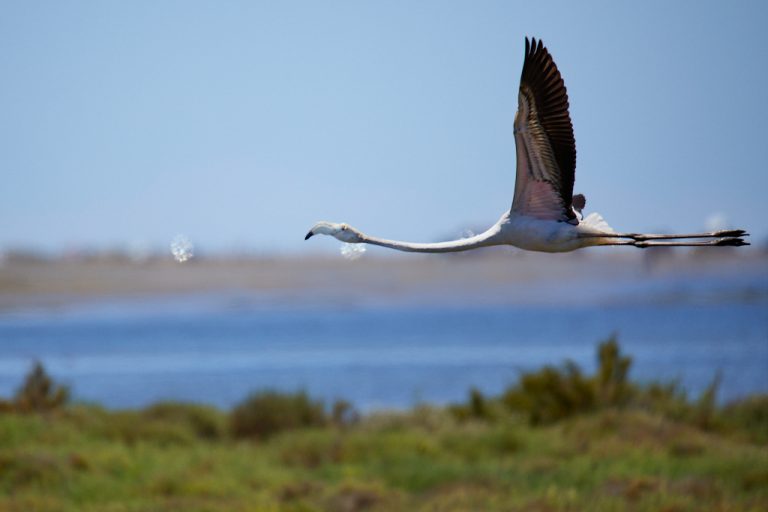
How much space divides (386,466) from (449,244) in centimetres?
929

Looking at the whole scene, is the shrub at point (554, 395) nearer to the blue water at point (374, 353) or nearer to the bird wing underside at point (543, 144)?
the blue water at point (374, 353)

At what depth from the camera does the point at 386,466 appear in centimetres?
1297

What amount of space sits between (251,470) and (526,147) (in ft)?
29.6

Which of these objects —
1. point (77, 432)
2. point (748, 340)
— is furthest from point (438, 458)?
point (748, 340)

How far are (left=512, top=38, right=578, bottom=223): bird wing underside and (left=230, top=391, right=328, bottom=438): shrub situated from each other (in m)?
12.4

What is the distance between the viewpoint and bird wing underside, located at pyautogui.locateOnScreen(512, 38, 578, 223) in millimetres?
4285

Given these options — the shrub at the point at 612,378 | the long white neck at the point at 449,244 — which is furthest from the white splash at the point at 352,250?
the shrub at the point at 612,378

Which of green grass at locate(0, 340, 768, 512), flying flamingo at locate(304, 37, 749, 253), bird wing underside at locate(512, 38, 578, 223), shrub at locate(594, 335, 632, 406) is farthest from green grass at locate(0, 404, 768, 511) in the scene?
bird wing underside at locate(512, 38, 578, 223)

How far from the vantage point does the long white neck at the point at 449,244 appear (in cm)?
393

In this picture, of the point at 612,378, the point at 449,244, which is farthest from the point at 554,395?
the point at 449,244

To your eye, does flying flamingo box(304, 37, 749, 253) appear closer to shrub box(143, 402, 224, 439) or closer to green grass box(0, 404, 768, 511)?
green grass box(0, 404, 768, 511)

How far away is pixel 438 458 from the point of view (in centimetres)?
1328

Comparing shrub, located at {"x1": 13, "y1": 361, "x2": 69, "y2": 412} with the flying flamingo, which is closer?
the flying flamingo

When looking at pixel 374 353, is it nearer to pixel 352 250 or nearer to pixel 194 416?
pixel 194 416
